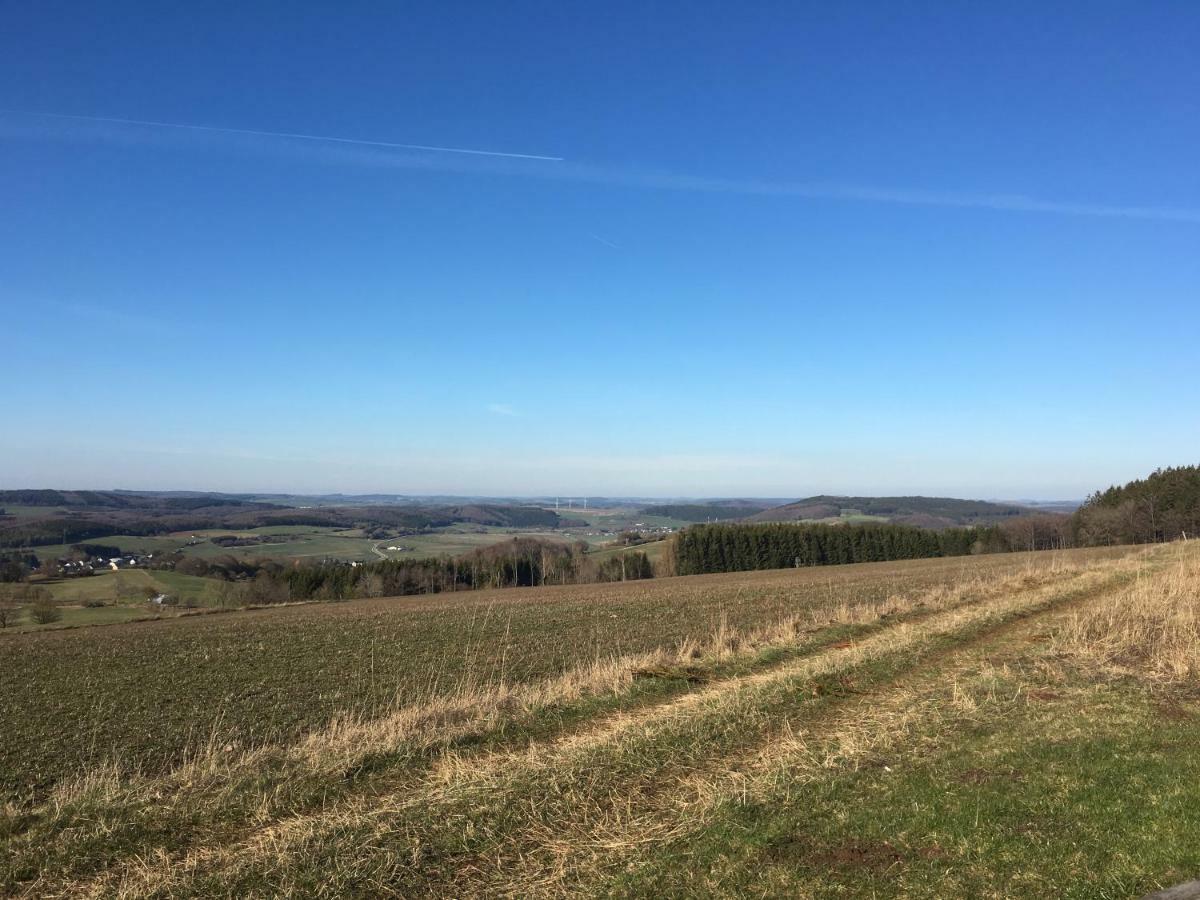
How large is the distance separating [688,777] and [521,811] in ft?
5.42

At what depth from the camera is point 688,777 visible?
23.0 feet

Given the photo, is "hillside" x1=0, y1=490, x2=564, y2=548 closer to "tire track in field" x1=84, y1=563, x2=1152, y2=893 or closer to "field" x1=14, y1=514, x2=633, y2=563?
"field" x1=14, y1=514, x2=633, y2=563

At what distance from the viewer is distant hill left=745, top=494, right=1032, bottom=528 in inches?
5379

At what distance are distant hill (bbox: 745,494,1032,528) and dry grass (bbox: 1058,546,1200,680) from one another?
117 metres

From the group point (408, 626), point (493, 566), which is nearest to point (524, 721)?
point (408, 626)

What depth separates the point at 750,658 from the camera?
13719 millimetres

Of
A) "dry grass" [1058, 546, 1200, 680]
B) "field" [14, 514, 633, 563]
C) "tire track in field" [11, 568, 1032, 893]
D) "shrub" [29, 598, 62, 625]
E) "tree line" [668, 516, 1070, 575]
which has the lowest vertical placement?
"field" [14, 514, 633, 563]

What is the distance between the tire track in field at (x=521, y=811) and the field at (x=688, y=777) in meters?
0.03

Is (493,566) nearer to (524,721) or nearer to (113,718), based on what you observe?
(113,718)

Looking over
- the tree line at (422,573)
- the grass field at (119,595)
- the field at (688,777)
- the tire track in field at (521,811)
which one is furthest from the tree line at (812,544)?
the tire track in field at (521,811)

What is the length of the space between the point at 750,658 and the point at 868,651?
2077mm

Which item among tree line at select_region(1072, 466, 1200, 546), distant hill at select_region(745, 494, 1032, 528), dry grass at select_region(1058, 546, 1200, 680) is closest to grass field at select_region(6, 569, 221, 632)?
dry grass at select_region(1058, 546, 1200, 680)

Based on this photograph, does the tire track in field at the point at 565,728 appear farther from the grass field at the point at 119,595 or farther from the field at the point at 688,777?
the grass field at the point at 119,595

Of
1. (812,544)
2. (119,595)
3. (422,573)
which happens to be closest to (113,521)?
(119,595)
